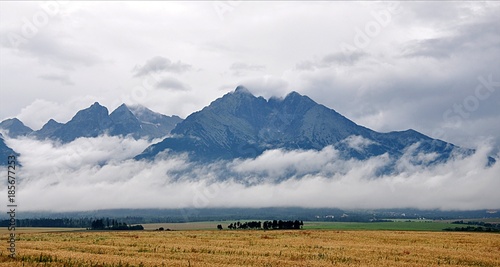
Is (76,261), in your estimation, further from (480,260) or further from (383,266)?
(480,260)

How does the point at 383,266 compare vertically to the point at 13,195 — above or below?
below

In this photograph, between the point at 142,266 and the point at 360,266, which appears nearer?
the point at 142,266

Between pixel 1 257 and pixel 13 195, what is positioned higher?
pixel 13 195

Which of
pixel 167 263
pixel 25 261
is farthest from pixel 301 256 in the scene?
pixel 25 261

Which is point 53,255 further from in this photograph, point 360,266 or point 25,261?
point 360,266

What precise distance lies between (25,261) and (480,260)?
1835 inches

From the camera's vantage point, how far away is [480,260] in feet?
181

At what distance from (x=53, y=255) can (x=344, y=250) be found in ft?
114

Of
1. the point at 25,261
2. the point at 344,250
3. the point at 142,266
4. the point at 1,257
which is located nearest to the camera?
the point at 142,266

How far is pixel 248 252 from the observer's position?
58969 millimetres

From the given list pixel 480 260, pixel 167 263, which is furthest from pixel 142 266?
pixel 480 260

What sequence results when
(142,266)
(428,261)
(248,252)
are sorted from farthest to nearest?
(248,252), (428,261), (142,266)

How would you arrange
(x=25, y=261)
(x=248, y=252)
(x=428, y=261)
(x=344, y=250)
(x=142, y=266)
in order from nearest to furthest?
(x=142, y=266)
(x=25, y=261)
(x=428, y=261)
(x=248, y=252)
(x=344, y=250)

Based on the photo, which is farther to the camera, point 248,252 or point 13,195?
point 248,252
